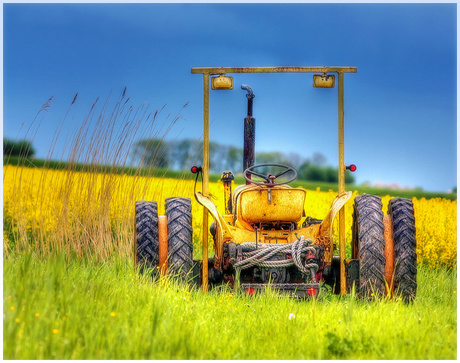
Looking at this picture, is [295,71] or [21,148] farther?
[21,148]

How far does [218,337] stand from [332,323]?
3.09 feet

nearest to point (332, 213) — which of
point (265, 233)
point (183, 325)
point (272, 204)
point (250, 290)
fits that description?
point (272, 204)

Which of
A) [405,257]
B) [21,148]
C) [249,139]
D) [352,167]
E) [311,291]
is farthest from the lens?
[21,148]

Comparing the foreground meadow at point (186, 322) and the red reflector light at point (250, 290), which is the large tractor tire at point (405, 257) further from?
the red reflector light at point (250, 290)

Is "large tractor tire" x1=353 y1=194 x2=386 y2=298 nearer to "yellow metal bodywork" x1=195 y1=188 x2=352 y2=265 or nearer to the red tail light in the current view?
"yellow metal bodywork" x1=195 y1=188 x2=352 y2=265

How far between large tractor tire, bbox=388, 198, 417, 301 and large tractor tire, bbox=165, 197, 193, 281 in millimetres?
1908

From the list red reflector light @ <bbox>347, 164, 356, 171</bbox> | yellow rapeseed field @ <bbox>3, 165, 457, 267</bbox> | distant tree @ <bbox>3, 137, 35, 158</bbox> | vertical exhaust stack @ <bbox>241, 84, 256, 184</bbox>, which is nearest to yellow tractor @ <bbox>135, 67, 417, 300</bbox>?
red reflector light @ <bbox>347, 164, 356, 171</bbox>

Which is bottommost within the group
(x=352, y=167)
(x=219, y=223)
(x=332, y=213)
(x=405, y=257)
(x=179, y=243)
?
(x=405, y=257)

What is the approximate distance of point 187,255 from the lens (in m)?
5.46

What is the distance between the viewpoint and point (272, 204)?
5453 millimetres

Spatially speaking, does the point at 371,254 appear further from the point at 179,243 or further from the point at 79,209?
the point at 79,209

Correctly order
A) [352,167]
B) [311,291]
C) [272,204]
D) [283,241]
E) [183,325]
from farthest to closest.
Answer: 1. [283,241]
2. [272,204]
3. [352,167]
4. [311,291]
5. [183,325]

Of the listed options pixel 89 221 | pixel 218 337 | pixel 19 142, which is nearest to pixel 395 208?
pixel 218 337

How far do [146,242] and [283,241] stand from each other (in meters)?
1.30
